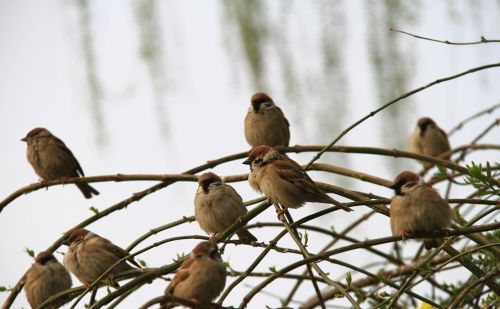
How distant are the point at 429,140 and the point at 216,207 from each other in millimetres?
4807

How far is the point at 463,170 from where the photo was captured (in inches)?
129

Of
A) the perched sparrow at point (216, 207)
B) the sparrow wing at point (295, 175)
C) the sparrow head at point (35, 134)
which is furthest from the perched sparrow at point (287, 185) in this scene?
the sparrow head at point (35, 134)

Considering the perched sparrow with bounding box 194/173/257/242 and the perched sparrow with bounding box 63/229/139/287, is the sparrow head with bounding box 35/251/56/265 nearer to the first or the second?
the perched sparrow with bounding box 63/229/139/287

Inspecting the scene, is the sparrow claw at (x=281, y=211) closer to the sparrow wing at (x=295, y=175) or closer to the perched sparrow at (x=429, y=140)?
the sparrow wing at (x=295, y=175)

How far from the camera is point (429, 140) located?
821cm

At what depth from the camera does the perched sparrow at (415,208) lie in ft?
10.2

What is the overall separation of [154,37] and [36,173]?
299 centimetres

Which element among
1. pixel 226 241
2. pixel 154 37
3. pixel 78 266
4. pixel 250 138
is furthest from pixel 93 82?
pixel 250 138

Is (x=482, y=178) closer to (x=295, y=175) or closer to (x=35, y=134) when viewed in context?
(x=295, y=175)

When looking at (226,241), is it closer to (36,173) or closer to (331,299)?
(331,299)

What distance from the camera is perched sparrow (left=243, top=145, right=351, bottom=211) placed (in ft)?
11.5

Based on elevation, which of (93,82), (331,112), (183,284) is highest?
(93,82)

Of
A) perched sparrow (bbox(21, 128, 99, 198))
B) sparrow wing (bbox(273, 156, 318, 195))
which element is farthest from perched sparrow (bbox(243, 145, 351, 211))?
perched sparrow (bbox(21, 128, 99, 198))

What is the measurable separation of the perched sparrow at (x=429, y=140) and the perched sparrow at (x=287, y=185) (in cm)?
475
